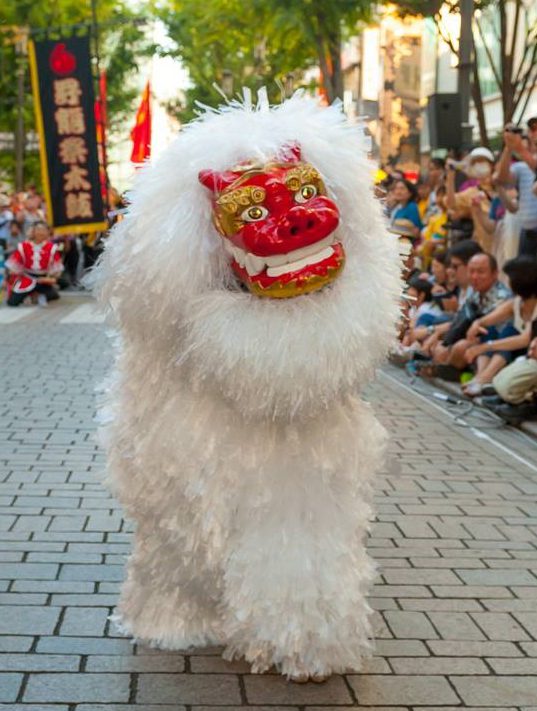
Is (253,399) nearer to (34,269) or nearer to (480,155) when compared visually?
(480,155)

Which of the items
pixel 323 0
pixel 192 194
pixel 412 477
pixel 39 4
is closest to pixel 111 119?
pixel 39 4

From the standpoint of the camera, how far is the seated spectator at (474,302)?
930 cm

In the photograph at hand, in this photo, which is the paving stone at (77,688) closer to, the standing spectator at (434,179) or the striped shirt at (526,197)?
the striped shirt at (526,197)

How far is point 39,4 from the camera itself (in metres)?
25.7

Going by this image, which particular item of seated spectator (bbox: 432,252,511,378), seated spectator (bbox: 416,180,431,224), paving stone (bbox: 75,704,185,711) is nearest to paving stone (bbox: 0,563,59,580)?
paving stone (bbox: 75,704,185,711)

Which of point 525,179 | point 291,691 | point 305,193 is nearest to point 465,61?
point 525,179

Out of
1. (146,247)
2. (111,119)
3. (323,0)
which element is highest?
(323,0)

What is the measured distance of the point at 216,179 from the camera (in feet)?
10.7

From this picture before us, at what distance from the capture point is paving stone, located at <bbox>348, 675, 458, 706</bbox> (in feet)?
10.9

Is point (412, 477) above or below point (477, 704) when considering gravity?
below

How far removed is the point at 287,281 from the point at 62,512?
2.55 meters

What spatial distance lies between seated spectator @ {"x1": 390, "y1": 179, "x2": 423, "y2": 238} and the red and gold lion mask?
10411 mm

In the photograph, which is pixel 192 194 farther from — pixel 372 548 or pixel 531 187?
pixel 531 187

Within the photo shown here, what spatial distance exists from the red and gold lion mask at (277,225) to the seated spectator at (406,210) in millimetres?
10411
